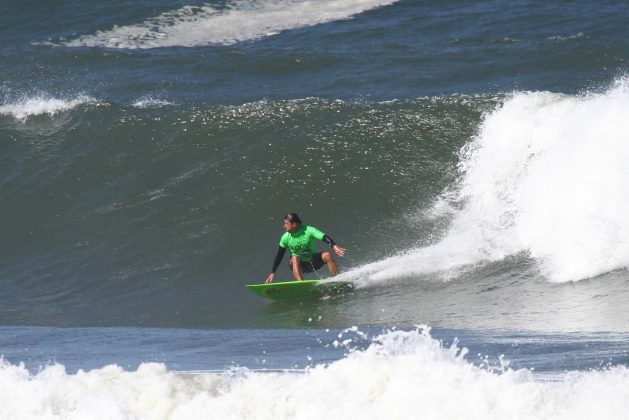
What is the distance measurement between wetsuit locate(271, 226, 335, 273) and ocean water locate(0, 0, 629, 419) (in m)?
0.50

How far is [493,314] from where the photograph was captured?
12.2 metres

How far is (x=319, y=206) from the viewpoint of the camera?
57.2ft

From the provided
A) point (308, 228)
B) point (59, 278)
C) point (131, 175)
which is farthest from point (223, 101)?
point (308, 228)

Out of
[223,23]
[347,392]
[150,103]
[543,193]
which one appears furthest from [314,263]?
[223,23]

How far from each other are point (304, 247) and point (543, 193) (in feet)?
13.3

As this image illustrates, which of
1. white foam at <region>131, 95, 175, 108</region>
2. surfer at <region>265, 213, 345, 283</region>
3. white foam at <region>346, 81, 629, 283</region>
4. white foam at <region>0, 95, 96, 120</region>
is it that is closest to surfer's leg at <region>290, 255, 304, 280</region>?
surfer at <region>265, 213, 345, 283</region>

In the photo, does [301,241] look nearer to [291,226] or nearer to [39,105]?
[291,226]

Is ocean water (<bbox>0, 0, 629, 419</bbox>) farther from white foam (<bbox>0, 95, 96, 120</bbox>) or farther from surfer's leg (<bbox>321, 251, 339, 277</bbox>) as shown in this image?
surfer's leg (<bbox>321, 251, 339, 277</bbox>)

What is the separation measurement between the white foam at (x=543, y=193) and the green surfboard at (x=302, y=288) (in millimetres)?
505

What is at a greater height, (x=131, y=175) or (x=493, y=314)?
(x=131, y=175)

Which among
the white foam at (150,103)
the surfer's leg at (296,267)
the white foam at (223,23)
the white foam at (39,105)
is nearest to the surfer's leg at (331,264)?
the surfer's leg at (296,267)

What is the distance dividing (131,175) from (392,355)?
12548 mm

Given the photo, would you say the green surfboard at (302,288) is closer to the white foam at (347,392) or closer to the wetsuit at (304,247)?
the wetsuit at (304,247)

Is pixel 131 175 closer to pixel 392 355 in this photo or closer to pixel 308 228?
pixel 308 228
